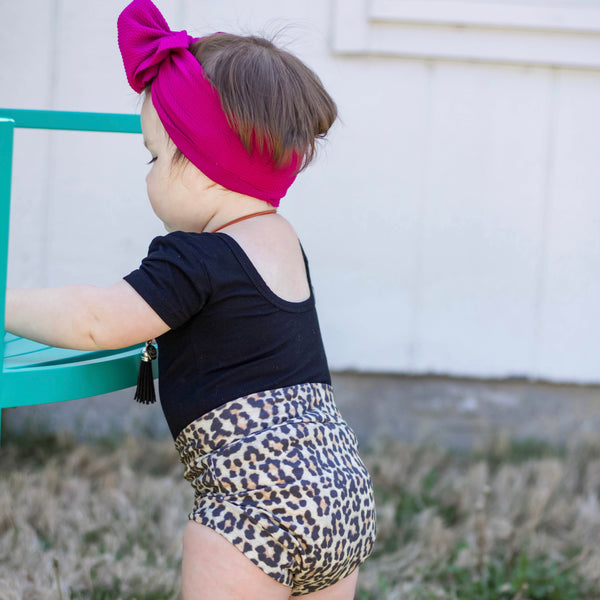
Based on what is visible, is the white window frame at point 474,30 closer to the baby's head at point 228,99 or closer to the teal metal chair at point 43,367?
the baby's head at point 228,99

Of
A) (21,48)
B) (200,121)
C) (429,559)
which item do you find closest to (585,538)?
(429,559)

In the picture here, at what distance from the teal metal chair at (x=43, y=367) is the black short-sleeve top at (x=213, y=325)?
0.09 m

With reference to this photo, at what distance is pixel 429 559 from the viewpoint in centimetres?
207

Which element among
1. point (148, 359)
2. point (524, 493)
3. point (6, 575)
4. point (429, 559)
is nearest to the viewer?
point (148, 359)

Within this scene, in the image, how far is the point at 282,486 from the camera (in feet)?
3.97

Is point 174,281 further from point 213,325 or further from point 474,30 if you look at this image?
point 474,30

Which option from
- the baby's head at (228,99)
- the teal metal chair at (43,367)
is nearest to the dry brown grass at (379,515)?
the teal metal chair at (43,367)

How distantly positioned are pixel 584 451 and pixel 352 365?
80 centimetres

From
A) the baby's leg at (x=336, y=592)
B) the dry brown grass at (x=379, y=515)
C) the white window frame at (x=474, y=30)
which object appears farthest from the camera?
the white window frame at (x=474, y=30)

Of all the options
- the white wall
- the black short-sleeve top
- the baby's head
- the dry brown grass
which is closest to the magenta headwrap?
the baby's head

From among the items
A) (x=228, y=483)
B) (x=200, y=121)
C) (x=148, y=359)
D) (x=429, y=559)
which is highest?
(x=200, y=121)

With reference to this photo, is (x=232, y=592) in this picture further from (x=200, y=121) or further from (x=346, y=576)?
(x=200, y=121)

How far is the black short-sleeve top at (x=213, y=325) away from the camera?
1.19 metres

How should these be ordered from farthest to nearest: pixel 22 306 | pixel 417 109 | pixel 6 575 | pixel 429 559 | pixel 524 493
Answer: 1. pixel 417 109
2. pixel 524 493
3. pixel 429 559
4. pixel 6 575
5. pixel 22 306
